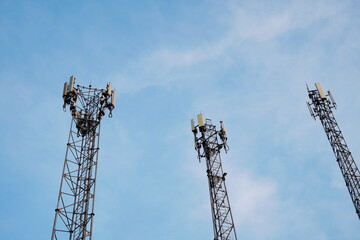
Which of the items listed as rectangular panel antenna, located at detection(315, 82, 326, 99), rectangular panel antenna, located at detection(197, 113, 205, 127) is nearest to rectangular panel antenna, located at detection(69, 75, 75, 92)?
rectangular panel antenna, located at detection(197, 113, 205, 127)

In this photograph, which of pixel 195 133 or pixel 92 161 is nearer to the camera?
pixel 92 161

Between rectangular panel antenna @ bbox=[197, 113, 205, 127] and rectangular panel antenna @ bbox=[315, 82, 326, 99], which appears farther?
rectangular panel antenna @ bbox=[315, 82, 326, 99]

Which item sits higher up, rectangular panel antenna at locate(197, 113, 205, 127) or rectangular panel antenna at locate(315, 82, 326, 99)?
rectangular panel antenna at locate(315, 82, 326, 99)

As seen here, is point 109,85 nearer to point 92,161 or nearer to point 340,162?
point 92,161

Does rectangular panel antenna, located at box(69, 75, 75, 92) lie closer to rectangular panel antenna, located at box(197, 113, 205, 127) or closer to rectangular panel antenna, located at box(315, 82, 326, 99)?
rectangular panel antenna, located at box(197, 113, 205, 127)

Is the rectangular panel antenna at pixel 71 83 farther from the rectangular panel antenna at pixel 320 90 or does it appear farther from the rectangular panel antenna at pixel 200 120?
the rectangular panel antenna at pixel 320 90

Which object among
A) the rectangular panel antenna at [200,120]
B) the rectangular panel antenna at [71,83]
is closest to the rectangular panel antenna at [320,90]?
the rectangular panel antenna at [200,120]

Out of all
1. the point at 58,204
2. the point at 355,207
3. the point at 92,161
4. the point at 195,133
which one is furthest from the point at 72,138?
the point at 355,207

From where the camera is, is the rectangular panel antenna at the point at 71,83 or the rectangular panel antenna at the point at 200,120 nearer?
the rectangular panel antenna at the point at 71,83

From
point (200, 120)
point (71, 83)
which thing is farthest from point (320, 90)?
point (71, 83)

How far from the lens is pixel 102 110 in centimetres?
3681

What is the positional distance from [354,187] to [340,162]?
132 inches

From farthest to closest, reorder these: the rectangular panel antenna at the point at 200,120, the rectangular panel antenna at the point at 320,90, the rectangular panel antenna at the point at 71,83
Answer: the rectangular panel antenna at the point at 320,90, the rectangular panel antenna at the point at 200,120, the rectangular panel antenna at the point at 71,83

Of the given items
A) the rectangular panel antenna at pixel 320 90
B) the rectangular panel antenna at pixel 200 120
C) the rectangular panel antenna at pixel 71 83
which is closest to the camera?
the rectangular panel antenna at pixel 71 83
